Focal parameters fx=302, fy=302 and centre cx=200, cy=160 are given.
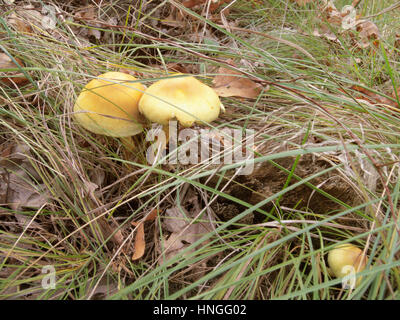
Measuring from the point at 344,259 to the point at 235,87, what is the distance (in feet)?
2.67

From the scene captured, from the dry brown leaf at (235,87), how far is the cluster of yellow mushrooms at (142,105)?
203 mm

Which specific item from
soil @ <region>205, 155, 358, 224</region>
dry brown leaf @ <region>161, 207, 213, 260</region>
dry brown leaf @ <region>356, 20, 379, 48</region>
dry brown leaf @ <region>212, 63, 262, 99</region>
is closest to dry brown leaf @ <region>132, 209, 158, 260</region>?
dry brown leaf @ <region>161, 207, 213, 260</region>

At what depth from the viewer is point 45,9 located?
186cm

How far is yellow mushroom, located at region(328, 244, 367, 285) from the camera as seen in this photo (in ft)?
3.09

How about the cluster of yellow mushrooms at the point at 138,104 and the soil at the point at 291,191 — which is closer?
the cluster of yellow mushrooms at the point at 138,104

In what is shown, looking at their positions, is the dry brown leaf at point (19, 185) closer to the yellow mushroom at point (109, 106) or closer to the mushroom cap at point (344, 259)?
the yellow mushroom at point (109, 106)

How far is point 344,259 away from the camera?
3.17 ft

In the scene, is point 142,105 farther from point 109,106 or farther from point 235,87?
point 235,87

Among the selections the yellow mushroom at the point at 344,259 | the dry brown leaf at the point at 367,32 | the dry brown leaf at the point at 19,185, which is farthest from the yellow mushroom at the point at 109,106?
the dry brown leaf at the point at 367,32

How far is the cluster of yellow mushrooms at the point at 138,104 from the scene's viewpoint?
1069 millimetres

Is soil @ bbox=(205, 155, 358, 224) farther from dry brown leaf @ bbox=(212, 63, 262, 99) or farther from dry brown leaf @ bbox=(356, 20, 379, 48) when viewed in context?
dry brown leaf @ bbox=(356, 20, 379, 48)
